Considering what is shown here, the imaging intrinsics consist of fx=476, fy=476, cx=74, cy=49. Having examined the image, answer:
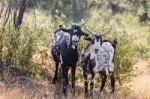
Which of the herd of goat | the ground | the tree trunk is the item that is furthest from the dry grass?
the tree trunk

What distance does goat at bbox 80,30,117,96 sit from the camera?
13.6 m

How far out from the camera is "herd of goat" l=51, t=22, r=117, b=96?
1356 centimetres

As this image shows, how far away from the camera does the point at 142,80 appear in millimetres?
18656

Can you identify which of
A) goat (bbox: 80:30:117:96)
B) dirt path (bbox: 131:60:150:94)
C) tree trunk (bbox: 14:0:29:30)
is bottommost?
dirt path (bbox: 131:60:150:94)

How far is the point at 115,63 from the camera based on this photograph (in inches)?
620

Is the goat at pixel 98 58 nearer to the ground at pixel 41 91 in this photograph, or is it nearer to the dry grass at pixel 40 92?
the dry grass at pixel 40 92

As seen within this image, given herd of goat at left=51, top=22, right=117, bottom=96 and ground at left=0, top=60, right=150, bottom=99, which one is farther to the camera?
herd of goat at left=51, top=22, right=117, bottom=96

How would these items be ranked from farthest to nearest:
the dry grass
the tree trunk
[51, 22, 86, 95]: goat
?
the tree trunk < [51, 22, 86, 95]: goat < the dry grass

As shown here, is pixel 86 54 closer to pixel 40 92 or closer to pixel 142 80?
pixel 40 92

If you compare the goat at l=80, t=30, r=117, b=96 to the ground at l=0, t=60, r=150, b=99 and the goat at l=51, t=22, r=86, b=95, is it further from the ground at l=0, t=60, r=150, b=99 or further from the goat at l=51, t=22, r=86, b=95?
the ground at l=0, t=60, r=150, b=99

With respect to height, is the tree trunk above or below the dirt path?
above

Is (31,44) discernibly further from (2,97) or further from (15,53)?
(2,97)

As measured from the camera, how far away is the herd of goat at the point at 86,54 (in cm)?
1356

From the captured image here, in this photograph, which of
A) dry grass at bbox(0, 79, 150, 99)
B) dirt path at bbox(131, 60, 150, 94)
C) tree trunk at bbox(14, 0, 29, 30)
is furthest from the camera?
dirt path at bbox(131, 60, 150, 94)
